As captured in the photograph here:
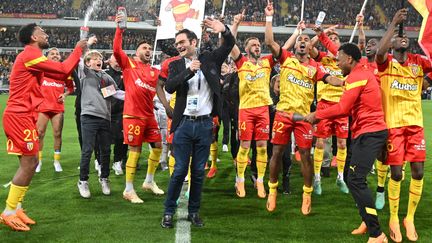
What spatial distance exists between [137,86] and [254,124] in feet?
6.21

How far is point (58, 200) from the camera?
275 inches

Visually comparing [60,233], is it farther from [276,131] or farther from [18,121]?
[276,131]

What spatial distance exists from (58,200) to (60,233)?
169 cm

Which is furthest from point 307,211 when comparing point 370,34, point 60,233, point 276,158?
point 370,34

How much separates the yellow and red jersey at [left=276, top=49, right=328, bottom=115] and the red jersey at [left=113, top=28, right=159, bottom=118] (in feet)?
6.33

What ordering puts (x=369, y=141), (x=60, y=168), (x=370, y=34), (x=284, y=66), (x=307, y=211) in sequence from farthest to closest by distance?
(x=370, y=34) < (x=60, y=168) < (x=284, y=66) < (x=307, y=211) < (x=369, y=141)

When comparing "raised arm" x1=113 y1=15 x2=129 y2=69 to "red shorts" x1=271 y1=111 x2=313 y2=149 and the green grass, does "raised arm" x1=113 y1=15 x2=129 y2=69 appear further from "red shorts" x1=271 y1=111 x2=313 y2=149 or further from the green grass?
"red shorts" x1=271 y1=111 x2=313 y2=149

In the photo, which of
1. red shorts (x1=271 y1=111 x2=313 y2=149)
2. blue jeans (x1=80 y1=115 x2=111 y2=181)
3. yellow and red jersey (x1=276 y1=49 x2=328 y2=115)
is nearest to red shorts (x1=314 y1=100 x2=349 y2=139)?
yellow and red jersey (x1=276 y1=49 x2=328 y2=115)

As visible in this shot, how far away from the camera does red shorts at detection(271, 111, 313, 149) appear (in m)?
6.47

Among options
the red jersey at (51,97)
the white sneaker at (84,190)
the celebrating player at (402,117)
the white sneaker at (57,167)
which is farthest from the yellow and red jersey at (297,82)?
the white sneaker at (57,167)

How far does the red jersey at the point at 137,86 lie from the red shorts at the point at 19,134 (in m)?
1.74

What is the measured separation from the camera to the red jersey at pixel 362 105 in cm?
497

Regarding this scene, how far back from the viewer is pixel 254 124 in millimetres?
7547

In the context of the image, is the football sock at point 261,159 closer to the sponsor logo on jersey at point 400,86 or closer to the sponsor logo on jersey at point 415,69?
the sponsor logo on jersey at point 400,86
